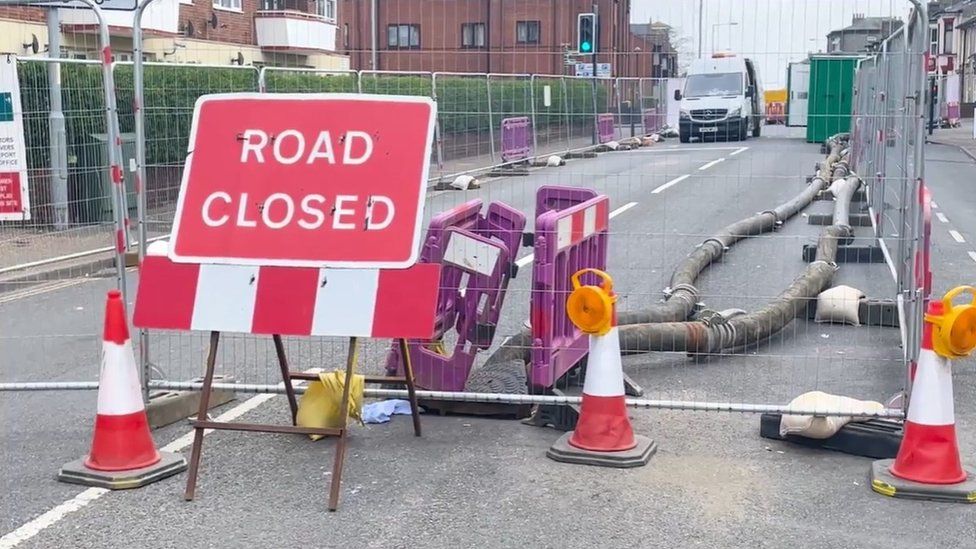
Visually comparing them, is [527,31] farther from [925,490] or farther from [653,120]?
[925,490]

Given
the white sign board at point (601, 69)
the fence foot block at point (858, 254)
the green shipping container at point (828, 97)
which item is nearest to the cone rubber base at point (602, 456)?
the green shipping container at point (828, 97)

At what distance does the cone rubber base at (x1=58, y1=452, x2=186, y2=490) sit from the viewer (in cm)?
514

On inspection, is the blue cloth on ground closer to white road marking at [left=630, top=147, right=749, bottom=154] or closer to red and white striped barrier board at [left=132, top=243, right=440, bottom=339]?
red and white striped barrier board at [left=132, top=243, right=440, bottom=339]

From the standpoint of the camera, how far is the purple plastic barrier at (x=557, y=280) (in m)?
6.03

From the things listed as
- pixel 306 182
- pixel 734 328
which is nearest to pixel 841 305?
pixel 734 328

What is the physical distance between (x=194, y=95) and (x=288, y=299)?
4708 mm

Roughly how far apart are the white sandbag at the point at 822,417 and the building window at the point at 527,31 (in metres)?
6.41

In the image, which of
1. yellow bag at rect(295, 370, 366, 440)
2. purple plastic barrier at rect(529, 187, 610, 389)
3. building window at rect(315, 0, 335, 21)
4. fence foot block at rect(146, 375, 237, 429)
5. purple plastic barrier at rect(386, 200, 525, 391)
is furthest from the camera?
building window at rect(315, 0, 335, 21)

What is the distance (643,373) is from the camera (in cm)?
738

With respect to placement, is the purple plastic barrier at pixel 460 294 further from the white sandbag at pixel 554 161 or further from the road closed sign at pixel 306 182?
the white sandbag at pixel 554 161

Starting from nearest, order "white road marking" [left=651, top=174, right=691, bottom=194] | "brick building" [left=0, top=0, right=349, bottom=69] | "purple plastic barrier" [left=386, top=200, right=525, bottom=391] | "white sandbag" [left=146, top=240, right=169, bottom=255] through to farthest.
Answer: "white sandbag" [left=146, top=240, right=169, bottom=255]
"purple plastic barrier" [left=386, top=200, right=525, bottom=391]
"white road marking" [left=651, top=174, right=691, bottom=194]
"brick building" [left=0, top=0, right=349, bottom=69]

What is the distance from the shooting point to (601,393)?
548 cm

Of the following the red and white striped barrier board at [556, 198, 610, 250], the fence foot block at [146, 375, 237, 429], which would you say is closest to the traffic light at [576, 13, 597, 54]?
the red and white striped barrier board at [556, 198, 610, 250]

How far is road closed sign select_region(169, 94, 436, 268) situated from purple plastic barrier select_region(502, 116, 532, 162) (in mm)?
4420
